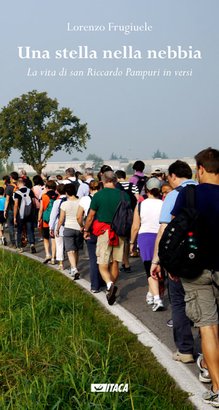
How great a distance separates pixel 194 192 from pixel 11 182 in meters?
13.1

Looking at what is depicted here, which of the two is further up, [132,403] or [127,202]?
[127,202]

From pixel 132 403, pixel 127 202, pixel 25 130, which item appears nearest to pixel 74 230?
pixel 127 202

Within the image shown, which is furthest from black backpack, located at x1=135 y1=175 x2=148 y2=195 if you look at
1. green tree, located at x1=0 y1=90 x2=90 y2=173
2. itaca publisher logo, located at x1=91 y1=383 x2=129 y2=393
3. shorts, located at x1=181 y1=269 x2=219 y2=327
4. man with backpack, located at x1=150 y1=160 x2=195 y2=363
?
green tree, located at x1=0 y1=90 x2=90 y2=173

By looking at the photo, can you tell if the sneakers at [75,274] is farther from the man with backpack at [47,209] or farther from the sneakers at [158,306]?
the sneakers at [158,306]

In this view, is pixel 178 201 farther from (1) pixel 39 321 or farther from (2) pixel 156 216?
(2) pixel 156 216

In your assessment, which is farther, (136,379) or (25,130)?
(25,130)

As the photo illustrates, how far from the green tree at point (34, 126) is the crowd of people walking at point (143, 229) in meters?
57.8

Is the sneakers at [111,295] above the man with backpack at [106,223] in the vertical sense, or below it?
below

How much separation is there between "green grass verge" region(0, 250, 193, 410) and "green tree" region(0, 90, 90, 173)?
67703 mm

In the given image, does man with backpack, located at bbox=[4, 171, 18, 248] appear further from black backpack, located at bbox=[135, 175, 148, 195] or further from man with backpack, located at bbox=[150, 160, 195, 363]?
man with backpack, located at bbox=[150, 160, 195, 363]

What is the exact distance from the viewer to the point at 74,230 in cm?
1115

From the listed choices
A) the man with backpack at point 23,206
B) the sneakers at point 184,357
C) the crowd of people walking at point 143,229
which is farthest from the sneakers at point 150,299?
the man with backpack at point 23,206

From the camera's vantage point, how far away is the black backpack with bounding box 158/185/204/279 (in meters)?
5.07

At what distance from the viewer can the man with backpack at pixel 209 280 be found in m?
5.12
